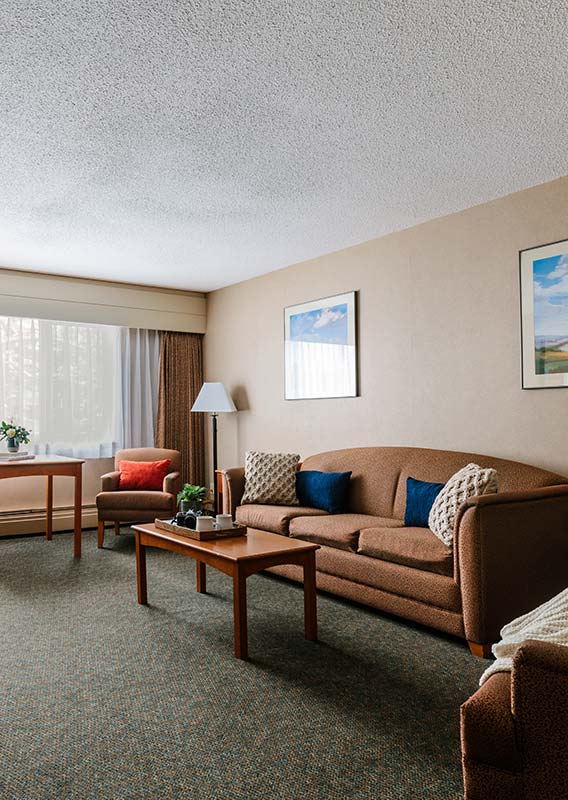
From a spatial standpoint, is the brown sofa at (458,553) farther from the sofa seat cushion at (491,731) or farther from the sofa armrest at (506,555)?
the sofa seat cushion at (491,731)

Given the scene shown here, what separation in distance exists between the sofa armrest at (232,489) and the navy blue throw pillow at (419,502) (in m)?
1.55

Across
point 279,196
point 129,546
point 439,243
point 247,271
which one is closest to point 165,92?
point 279,196

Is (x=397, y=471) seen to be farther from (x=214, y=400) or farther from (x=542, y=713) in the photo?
(x=542, y=713)

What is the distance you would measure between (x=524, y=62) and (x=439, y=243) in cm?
207

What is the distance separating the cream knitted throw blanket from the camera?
1725 millimetres

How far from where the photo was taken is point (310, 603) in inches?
128

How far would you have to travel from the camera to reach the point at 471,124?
309 cm

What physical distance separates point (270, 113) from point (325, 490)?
2.68 metres

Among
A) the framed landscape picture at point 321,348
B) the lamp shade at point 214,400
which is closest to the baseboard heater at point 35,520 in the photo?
the lamp shade at point 214,400

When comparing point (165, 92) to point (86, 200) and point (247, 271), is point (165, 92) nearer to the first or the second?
point (86, 200)

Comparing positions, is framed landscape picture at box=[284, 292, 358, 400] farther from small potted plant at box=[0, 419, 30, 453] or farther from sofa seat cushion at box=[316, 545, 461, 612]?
small potted plant at box=[0, 419, 30, 453]

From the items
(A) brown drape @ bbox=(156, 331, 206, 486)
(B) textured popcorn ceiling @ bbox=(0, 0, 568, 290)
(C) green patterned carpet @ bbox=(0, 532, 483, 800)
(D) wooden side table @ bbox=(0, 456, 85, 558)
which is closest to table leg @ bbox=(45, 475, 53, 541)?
(D) wooden side table @ bbox=(0, 456, 85, 558)

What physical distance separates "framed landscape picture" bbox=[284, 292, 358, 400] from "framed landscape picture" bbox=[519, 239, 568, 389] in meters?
1.56

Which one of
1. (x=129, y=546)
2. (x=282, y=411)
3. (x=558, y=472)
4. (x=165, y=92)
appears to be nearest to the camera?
(x=165, y=92)
